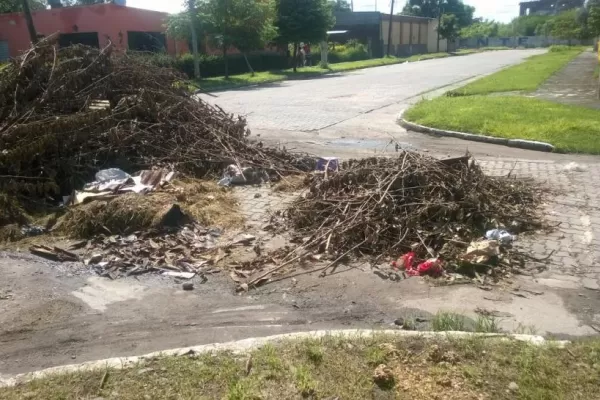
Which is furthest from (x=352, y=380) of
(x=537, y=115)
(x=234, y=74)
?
(x=234, y=74)

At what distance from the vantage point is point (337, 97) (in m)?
22.8

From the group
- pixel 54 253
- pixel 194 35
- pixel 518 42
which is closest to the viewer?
pixel 54 253

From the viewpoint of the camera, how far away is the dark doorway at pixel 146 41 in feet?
110

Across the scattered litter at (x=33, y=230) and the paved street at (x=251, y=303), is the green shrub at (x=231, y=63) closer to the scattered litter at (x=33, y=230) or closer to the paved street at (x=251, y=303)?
the scattered litter at (x=33, y=230)

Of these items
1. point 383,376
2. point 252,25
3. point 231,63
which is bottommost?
point 383,376

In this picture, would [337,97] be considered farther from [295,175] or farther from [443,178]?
[443,178]

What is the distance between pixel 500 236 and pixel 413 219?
36.5 inches

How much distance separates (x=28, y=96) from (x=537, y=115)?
12.3 metres

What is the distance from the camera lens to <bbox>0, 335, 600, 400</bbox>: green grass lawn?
3.37 metres

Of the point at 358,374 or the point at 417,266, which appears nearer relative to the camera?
the point at 358,374

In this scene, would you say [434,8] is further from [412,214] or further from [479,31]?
[412,214]

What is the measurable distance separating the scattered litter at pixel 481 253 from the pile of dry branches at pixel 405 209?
0.23 meters

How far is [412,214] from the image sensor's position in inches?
244

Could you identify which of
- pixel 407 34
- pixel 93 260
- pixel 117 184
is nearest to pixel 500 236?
pixel 93 260
